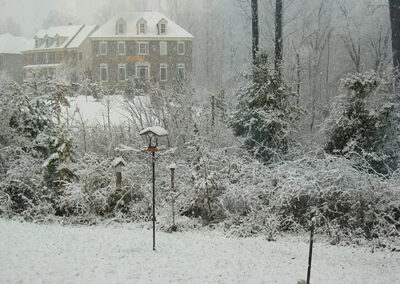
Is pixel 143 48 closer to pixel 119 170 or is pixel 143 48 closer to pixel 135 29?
pixel 135 29

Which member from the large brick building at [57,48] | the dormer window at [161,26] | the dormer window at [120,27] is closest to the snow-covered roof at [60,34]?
the large brick building at [57,48]

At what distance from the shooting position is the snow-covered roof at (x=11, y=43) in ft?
151

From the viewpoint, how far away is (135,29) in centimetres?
3372

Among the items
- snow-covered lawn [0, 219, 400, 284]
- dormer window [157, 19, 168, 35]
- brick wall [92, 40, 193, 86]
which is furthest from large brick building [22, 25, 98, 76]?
snow-covered lawn [0, 219, 400, 284]

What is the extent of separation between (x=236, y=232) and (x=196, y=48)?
34995 mm

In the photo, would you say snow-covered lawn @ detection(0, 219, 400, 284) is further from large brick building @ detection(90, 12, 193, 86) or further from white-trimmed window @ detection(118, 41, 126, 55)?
white-trimmed window @ detection(118, 41, 126, 55)

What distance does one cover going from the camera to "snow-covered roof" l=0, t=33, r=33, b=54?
46031mm

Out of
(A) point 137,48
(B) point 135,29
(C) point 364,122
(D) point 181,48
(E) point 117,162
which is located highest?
(B) point 135,29

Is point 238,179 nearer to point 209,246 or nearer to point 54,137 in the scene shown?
point 209,246

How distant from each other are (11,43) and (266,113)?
153 feet

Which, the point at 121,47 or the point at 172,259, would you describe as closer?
the point at 172,259

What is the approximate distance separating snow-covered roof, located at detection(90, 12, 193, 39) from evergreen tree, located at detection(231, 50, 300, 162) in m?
24.5

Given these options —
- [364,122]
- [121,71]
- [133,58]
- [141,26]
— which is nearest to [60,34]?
[121,71]

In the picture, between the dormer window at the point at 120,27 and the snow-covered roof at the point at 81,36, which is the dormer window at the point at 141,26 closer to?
the dormer window at the point at 120,27
